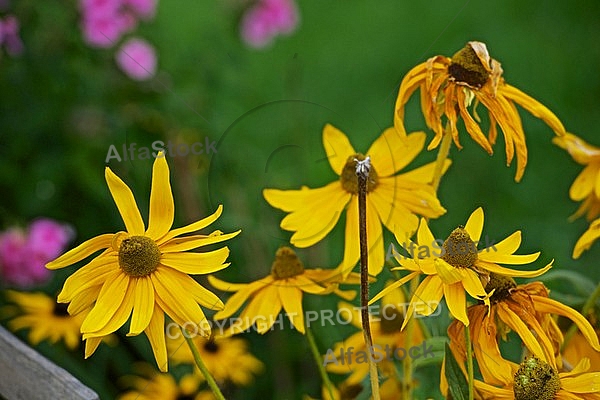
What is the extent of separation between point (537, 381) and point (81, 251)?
0.36 m

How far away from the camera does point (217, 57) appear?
199 cm

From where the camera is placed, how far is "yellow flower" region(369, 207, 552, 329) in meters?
0.70

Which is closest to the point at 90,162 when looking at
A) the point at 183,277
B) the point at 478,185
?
the point at 478,185

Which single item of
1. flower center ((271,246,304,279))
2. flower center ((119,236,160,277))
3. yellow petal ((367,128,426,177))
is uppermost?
yellow petal ((367,128,426,177))

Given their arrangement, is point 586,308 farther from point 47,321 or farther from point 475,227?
point 47,321

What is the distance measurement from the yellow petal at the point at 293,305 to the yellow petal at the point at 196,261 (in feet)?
0.45

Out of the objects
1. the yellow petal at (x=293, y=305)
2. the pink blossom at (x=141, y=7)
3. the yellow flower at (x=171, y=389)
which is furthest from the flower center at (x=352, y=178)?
the pink blossom at (x=141, y=7)

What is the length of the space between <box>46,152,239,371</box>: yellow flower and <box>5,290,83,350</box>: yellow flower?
60 cm

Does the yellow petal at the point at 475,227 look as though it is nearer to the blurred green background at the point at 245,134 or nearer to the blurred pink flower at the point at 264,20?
the blurred green background at the point at 245,134

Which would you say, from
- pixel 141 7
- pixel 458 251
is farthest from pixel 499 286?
pixel 141 7

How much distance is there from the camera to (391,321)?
1052mm

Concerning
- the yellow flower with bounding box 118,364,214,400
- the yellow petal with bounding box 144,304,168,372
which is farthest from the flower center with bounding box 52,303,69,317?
the yellow petal with bounding box 144,304,168,372

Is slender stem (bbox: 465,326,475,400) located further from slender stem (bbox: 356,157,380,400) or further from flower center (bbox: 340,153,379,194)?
flower center (bbox: 340,153,379,194)

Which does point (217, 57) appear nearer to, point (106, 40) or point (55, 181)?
point (106, 40)
